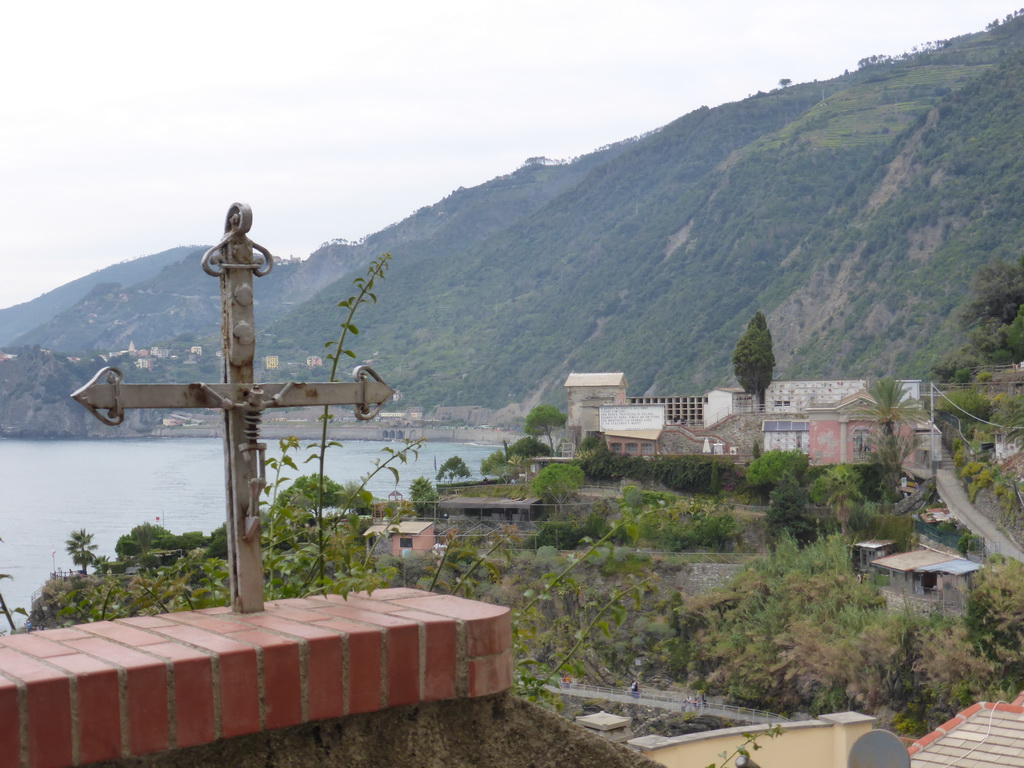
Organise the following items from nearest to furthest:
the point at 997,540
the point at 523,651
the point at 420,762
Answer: the point at 420,762, the point at 523,651, the point at 997,540

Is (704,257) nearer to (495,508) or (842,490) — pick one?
(495,508)

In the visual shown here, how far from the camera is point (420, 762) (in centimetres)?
187

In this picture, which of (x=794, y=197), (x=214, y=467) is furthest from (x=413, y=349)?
(x=794, y=197)

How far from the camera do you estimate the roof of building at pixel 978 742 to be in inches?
296

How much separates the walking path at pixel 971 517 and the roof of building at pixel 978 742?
16818 millimetres

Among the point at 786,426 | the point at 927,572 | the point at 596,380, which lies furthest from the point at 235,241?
the point at 596,380

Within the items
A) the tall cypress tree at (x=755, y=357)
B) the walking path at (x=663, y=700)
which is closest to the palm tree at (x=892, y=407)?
the tall cypress tree at (x=755, y=357)

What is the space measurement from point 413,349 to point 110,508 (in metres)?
57.2

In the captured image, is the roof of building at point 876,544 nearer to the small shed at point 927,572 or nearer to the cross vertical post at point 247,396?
the small shed at point 927,572

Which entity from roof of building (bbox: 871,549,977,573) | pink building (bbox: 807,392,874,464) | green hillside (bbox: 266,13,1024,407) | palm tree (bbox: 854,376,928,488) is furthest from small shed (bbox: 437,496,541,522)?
green hillside (bbox: 266,13,1024,407)

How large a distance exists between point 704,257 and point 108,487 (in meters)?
59.8

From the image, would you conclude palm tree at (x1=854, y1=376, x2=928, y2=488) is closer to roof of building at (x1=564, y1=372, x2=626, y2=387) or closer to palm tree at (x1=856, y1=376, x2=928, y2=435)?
palm tree at (x1=856, y1=376, x2=928, y2=435)

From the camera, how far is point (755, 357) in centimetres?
3666

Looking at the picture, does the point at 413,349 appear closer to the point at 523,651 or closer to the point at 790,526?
the point at 790,526
